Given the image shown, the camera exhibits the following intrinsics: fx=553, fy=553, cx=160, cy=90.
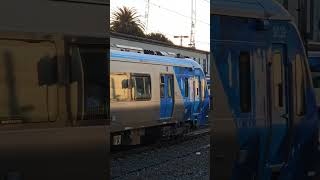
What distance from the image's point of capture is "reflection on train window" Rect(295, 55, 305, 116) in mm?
4770

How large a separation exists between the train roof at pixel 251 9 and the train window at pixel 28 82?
5.33ft

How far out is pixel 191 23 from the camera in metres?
4.13

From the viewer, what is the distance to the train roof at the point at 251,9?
3994mm

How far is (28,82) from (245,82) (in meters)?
2.08

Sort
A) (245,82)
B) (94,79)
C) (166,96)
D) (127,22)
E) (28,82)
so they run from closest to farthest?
(28,82) < (94,79) < (127,22) < (245,82) < (166,96)

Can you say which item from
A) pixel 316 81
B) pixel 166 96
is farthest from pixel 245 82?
pixel 166 96

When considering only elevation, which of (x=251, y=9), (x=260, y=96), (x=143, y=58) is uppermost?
(x=251, y=9)

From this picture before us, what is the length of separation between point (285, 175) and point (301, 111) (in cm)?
58

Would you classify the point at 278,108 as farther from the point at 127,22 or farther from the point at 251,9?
the point at 127,22

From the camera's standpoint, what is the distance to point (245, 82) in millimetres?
4238

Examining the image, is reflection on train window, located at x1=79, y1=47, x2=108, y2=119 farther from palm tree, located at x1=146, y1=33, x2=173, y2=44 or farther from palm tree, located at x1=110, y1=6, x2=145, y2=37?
palm tree, located at x1=146, y1=33, x2=173, y2=44

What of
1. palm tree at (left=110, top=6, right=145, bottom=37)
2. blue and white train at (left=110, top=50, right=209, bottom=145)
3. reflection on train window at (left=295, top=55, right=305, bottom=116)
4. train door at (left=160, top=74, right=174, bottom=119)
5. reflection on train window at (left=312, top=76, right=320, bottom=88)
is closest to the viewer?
palm tree at (left=110, top=6, right=145, bottom=37)

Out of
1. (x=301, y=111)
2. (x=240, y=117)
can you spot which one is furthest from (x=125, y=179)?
(x=301, y=111)

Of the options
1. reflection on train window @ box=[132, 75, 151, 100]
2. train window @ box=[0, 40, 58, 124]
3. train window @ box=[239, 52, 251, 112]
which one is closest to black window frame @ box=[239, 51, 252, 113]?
train window @ box=[239, 52, 251, 112]
